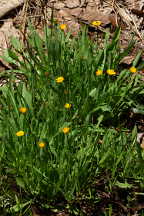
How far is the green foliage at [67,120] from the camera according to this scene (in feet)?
7.88

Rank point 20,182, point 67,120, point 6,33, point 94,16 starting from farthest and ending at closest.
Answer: point 94,16 < point 6,33 < point 67,120 < point 20,182

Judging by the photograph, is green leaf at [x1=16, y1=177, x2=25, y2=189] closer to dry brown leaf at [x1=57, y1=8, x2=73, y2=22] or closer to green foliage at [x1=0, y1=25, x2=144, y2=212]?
green foliage at [x1=0, y1=25, x2=144, y2=212]

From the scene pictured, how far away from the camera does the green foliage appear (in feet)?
7.88

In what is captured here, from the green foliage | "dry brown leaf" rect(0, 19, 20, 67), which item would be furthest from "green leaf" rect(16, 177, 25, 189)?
"dry brown leaf" rect(0, 19, 20, 67)

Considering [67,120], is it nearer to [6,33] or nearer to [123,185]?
[123,185]

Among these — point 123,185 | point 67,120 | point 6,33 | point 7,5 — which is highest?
point 7,5

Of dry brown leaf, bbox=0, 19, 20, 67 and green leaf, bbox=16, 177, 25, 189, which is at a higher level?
dry brown leaf, bbox=0, 19, 20, 67

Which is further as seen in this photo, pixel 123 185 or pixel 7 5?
pixel 7 5

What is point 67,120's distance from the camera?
2.75 meters

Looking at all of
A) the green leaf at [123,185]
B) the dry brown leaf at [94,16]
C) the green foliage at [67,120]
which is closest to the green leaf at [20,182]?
the green foliage at [67,120]

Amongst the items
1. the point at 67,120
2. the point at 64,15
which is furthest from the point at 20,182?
the point at 64,15

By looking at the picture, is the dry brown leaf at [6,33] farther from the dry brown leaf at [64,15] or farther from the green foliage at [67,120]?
the dry brown leaf at [64,15]

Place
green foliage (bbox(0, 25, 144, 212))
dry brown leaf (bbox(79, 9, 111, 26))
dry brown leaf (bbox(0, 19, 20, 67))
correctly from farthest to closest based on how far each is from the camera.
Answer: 1. dry brown leaf (bbox(79, 9, 111, 26))
2. dry brown leaf (bbox(0, 19, 20, 67))
3. green foliage (bbox(0, 25, 144, 212))

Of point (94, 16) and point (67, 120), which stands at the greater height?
point (94, 16)
